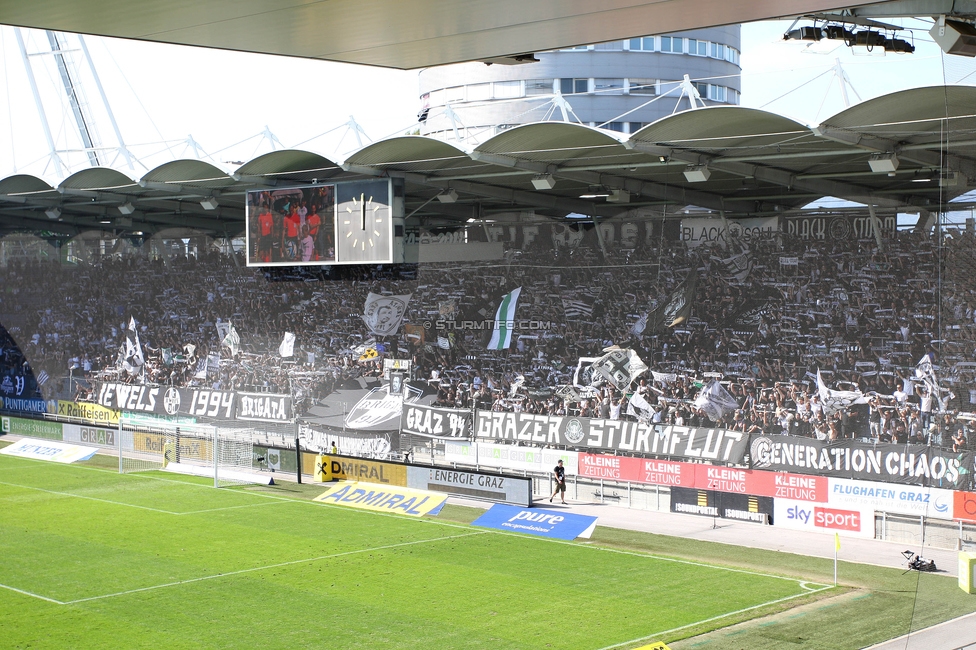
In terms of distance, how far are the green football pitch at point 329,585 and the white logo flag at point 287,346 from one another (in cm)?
1075

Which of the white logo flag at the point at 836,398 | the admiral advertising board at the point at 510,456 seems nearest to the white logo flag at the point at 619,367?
the admiral advertising board at the point at 510,456

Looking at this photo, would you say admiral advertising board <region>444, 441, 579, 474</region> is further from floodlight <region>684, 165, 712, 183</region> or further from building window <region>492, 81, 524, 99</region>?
building window <region>492, 81, 524, 99</region>

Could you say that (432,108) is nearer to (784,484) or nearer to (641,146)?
(641,146)

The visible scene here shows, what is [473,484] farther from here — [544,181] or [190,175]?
[190,175]

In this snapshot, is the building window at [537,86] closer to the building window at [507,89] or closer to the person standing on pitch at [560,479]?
the building window at [507,89]

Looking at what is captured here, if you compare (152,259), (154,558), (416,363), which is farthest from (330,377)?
(154,558)

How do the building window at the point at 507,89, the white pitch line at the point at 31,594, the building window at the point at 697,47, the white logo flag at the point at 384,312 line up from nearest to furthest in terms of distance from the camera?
the white pitch line at the point at 31,594, the white logo flag at the point at 384,312, the building window at the point at 697,47, the building window at the point at 507,89

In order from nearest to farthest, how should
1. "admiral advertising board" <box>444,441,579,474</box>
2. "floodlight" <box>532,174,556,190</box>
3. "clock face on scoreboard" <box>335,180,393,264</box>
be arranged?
1. "admiral advertising board" <box>444,441,579,474</box>
2. "floodlight" <box>532,174,556,190</box>
3. "clock face on scoreboard" <box>335,180,393,264</box>

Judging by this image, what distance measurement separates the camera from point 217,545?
19.7 m

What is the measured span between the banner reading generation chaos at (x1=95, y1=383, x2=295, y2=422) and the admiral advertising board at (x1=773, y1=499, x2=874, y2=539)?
16.5m

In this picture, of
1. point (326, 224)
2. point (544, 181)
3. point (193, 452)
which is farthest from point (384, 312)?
point (544, 181)

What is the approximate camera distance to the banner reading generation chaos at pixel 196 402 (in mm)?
32469

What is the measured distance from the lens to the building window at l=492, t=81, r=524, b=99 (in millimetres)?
58156

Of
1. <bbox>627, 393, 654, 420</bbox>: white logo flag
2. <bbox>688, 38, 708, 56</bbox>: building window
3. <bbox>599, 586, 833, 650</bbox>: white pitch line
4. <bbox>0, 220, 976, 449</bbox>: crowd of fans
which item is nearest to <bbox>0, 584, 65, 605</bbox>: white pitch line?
<bbox>599, 586, 833, 650</bbox>: white pitch line
